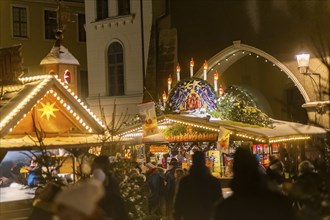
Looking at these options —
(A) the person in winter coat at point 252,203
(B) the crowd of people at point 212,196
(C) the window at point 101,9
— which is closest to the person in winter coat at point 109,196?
(B) the crowd of people at point 212,196

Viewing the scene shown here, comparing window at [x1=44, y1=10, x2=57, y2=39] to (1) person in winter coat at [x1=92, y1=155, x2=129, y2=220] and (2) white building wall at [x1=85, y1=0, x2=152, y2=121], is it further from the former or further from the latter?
(1) person in winter coat at [x1=92, y1=155, x2=129, y2=220]

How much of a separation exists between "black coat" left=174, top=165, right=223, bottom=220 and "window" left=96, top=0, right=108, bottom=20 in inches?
824

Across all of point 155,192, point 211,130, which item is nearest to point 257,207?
point 155,192

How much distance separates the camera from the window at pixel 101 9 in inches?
1137

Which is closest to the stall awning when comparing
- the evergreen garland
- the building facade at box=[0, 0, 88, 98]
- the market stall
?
the market stall

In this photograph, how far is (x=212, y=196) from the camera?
8.61 metres

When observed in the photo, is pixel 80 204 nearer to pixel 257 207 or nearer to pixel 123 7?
pixel 257 207

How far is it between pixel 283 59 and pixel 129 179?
1046 cm

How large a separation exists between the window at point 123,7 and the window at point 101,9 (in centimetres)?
72

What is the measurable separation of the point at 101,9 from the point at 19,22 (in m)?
9.45

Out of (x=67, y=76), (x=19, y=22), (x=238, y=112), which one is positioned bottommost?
(x=238, y=112)

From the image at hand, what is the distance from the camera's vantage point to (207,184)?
8633 millimetres

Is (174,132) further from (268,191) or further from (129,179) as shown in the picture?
(268,191)

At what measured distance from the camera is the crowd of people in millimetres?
4965
